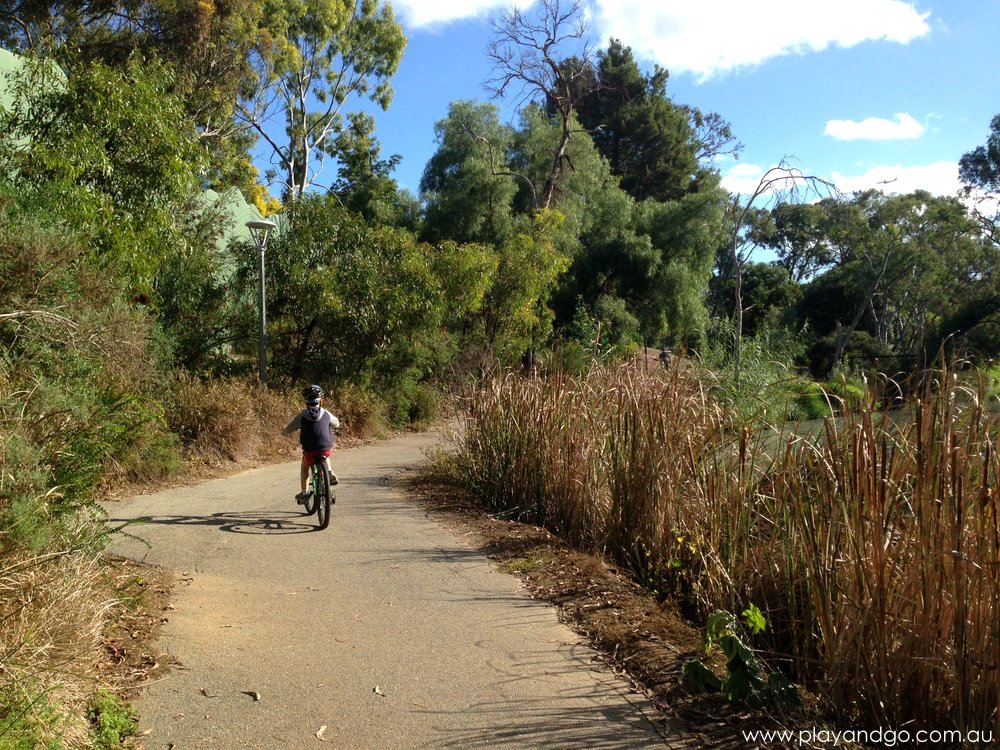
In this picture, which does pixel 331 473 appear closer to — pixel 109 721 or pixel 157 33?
pixel 109 721

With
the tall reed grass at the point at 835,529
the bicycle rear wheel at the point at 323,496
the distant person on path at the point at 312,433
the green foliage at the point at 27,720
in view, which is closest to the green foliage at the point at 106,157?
the distant person on path at the point at 312,433

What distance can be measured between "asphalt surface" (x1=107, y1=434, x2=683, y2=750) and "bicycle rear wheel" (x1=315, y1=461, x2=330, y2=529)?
15 centimetres

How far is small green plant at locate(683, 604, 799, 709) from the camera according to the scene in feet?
13.7

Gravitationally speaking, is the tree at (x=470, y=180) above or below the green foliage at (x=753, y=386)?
above

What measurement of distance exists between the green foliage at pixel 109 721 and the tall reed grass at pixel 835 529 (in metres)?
3.50

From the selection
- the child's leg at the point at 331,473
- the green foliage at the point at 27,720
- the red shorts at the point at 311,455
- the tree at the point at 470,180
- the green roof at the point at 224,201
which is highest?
the tree at the point at 470,180

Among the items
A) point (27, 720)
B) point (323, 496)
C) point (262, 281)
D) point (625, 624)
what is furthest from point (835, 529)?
point (262, 281)

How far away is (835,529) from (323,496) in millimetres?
5801

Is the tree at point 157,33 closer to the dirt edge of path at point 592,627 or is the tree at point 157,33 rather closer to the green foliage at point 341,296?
the green foliage at point 341,296

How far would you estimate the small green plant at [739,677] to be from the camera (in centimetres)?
418

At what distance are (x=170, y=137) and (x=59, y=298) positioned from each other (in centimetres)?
431

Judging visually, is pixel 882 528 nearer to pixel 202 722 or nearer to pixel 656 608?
pixel 656 608

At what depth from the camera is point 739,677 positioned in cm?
429

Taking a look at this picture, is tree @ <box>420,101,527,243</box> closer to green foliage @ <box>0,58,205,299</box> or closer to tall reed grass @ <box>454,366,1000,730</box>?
green foliage @ <box>0,58,205,299</box>
